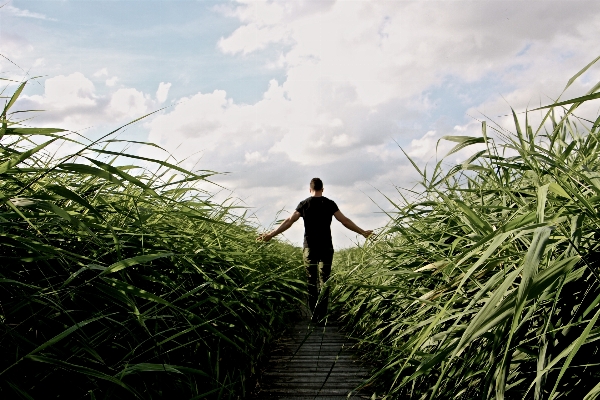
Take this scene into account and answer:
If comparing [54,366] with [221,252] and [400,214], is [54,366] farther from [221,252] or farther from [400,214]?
[400,214]

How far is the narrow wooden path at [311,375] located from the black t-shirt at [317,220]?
6.76 ft

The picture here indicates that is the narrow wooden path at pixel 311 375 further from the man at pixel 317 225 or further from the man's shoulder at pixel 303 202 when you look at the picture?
the man's shoulder at pixel 303 202

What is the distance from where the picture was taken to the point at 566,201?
203 cm

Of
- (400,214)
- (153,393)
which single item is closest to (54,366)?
(153,393)

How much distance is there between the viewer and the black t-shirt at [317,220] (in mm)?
6961

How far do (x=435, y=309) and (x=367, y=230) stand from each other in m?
4.34

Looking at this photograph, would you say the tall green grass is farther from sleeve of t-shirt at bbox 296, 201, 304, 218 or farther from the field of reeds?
sleeve of t-shirt at bbox 296, 201, 304, 218

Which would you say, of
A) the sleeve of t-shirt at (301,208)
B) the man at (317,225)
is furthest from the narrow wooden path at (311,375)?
the sleeve of t-shirt at (301,208)

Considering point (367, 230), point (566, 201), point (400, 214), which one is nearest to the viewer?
point (566, 201)

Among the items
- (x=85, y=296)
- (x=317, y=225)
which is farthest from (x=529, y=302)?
(x=317, y=225)

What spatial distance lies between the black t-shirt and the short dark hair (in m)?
0.12

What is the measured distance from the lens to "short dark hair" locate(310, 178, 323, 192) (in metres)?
7.02

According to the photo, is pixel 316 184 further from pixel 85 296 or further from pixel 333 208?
pixel 85 296

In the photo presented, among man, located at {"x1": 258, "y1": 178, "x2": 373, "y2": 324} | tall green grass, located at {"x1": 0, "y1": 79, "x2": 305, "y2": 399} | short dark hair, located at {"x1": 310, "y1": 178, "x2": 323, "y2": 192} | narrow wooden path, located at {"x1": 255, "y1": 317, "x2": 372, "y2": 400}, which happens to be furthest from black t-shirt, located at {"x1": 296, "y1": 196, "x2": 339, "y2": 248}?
tall green grass, located at {"x1": 0, "y1": 79, "x2": 305, "y2": 399}
